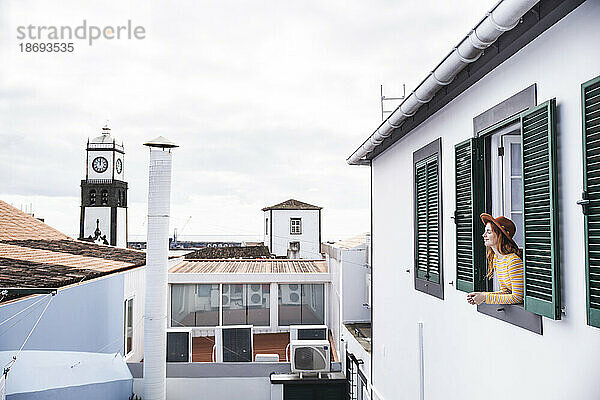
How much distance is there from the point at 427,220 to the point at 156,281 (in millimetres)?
6405

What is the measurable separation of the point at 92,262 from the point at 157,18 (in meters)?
4.16

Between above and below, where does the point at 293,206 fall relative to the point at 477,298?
above

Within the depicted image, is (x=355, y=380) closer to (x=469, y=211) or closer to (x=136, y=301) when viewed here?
(x=136, y=301)

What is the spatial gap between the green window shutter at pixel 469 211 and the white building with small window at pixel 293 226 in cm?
2667

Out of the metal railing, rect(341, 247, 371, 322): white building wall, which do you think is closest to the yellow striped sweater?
the metal railing

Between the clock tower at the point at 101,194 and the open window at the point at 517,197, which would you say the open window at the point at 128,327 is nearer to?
the open window at the point at 517,197

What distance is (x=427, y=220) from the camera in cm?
530

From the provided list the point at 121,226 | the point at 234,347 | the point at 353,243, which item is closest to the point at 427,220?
the point at 234,347

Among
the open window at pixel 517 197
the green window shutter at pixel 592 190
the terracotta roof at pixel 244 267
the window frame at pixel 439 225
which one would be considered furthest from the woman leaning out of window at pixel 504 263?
the terracotta roof at pixel 244 267

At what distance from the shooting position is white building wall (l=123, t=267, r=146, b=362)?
444 inches

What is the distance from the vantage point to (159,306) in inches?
412

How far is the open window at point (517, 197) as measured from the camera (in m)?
2.75

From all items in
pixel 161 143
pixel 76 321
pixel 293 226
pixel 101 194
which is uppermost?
pixel 101 194

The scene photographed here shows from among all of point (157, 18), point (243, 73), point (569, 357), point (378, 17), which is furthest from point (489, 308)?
point (243, 73)
